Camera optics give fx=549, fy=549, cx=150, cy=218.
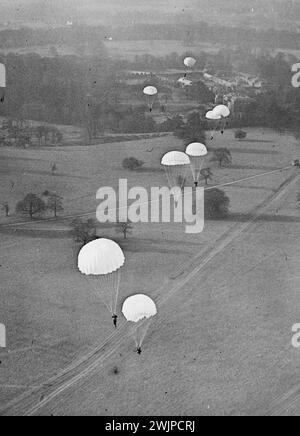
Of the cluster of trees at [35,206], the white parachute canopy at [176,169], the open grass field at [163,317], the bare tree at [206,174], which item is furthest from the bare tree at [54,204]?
the bare tree at [206,174]

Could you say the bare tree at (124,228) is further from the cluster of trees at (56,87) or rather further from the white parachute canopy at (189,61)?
the white parachute canopy at (189,61)

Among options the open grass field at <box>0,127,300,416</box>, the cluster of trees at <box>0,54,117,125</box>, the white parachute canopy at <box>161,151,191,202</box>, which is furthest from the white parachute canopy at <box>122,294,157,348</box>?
the cluster of trees at <box>0,54,117,125</box>

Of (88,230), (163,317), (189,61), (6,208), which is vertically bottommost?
(163,317)

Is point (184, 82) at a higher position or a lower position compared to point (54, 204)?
higher

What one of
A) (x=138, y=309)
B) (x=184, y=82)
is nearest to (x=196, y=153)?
(x=138, y=309)

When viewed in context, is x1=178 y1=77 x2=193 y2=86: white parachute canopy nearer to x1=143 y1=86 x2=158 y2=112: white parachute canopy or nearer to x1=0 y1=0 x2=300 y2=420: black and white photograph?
x1=0 y1=0 x2=300 y2=420: black and white photograph

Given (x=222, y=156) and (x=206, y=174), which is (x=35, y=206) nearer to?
(x=206, y=174)
